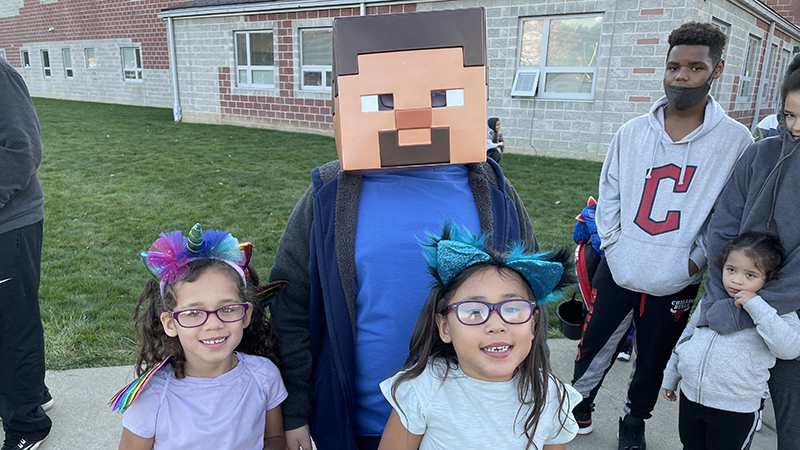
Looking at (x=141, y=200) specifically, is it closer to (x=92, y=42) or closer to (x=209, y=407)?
(x=209, y=407)

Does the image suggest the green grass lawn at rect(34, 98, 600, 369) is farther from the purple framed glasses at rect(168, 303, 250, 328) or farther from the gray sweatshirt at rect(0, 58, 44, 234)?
the purple framed glasses at rect(168, 303, 250, 328)

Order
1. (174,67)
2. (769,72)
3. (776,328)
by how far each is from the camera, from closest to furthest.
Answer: (776,328) → (769,72) → (174,67)

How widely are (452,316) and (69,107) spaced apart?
19.9 metres

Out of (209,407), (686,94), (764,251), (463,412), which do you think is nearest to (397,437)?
(463,412)

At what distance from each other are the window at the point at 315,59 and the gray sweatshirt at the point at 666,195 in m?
11.1

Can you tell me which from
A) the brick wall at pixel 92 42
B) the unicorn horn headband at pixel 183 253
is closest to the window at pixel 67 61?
the brick wall at pixel 92 42

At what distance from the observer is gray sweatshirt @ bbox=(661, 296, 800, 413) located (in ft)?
5.91

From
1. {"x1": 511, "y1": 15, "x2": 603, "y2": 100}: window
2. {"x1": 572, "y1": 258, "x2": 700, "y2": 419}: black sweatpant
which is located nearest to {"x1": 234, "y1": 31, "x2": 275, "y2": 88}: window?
{"x1": 511, "y1": 15, "x2": 603, "y2": 100}: window

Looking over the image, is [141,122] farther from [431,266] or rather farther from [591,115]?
[431,266]

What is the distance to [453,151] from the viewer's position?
1.33 metres

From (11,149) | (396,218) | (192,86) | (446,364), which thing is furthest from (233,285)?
(192,86)

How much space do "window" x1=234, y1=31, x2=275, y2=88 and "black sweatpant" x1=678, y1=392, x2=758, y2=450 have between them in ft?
44.1

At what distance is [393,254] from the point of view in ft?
4.49

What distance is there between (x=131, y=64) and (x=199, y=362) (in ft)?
69.5
